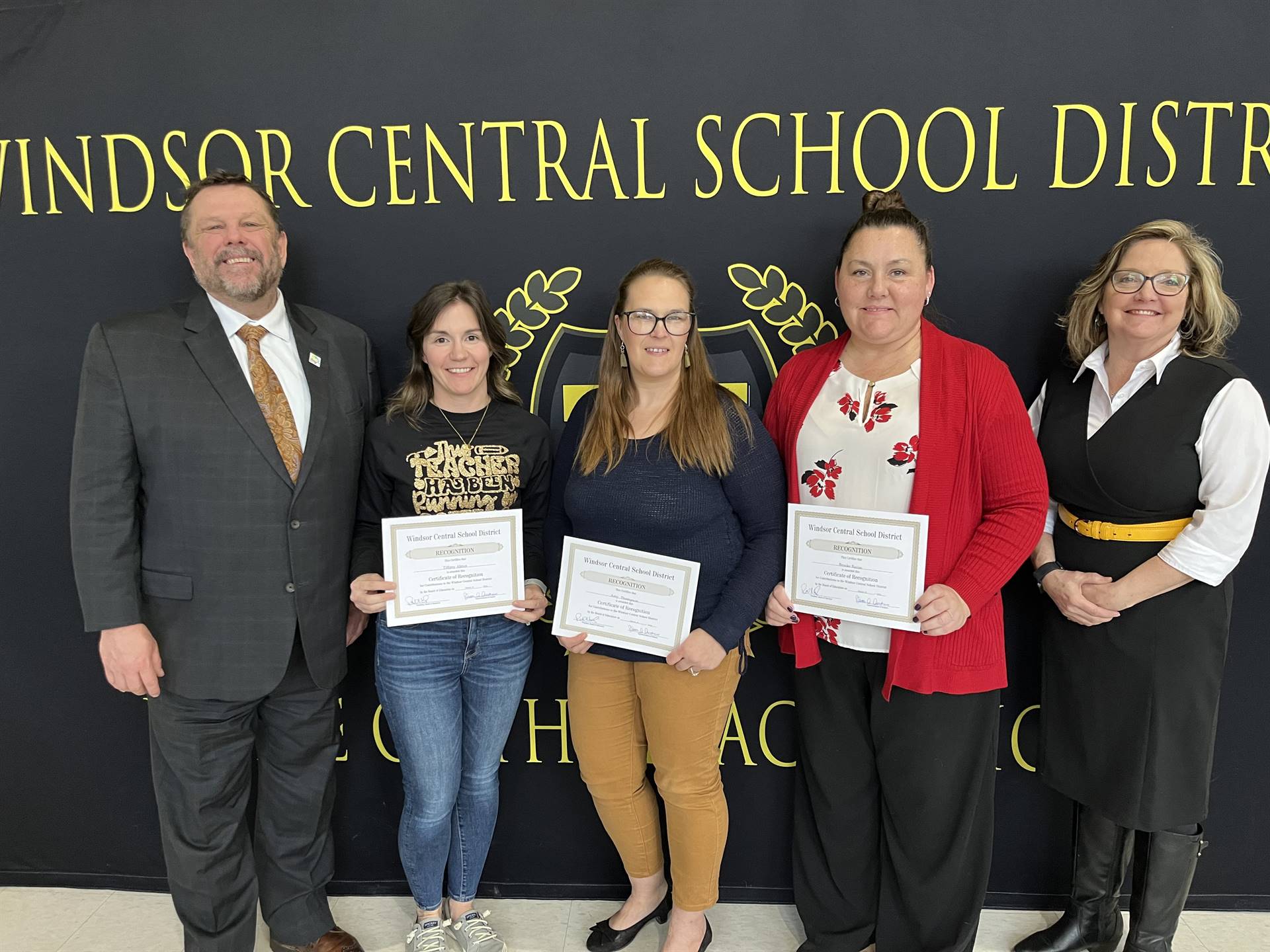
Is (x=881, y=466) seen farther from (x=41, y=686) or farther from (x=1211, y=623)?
(x=41, y=686)

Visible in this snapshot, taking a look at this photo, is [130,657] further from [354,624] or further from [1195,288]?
[1195,288]

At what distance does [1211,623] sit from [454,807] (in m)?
1.88

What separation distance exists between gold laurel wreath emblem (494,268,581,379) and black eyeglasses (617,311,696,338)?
1.69 ft

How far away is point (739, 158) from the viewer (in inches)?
83.7

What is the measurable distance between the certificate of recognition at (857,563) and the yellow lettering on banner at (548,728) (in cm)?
90

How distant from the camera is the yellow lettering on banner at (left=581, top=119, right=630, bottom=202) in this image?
2143 millimetres

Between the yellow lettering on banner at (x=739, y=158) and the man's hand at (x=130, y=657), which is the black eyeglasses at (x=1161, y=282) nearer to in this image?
A: the yellow lettering on banner at (x=739, y=158)

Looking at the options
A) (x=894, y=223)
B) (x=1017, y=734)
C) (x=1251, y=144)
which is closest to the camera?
(x=894, y=223)

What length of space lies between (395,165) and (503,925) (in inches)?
84.8

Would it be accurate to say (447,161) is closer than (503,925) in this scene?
Yes

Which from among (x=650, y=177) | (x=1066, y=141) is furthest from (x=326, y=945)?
(x=1066, y=141)

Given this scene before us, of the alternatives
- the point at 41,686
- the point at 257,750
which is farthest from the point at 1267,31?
the point at 41,686

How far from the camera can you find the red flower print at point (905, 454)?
5.66 feet

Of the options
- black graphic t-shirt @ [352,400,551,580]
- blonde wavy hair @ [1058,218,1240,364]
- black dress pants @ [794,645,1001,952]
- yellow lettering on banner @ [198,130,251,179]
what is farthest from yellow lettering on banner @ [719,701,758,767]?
yellow lettering on banner @ [198,130,251,179]
